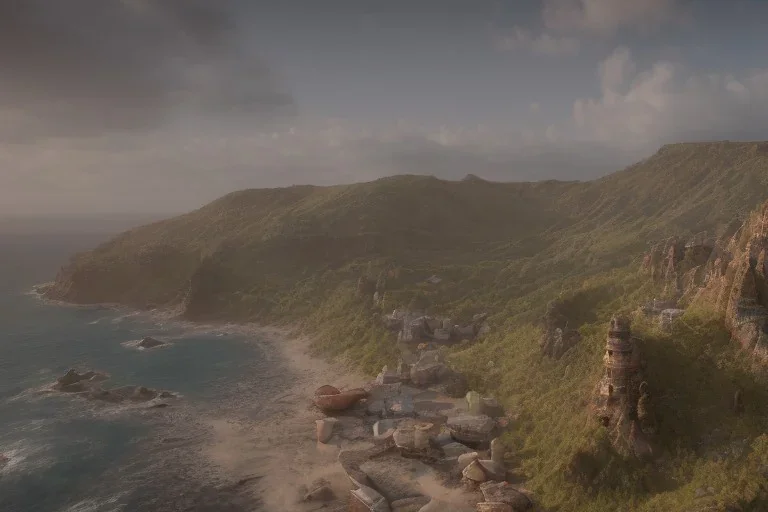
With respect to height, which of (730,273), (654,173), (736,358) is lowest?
(736,358)

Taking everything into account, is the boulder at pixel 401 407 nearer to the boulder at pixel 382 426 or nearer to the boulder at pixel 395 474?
the boulder at pixel 382 426

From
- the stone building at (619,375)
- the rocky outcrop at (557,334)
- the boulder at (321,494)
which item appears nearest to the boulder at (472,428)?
the rocky outcrop at (557,334)

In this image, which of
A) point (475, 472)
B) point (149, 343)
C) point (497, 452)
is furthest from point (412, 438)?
point (149, 343)

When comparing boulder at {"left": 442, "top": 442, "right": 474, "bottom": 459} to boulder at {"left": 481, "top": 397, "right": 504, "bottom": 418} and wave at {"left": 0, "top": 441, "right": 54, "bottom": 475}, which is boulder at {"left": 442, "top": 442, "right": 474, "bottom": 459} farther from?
wave at {"left": 0, "top": 441, "right": 54, "bottom": 475}

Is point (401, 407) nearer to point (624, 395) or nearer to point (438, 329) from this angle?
point (438, 329)

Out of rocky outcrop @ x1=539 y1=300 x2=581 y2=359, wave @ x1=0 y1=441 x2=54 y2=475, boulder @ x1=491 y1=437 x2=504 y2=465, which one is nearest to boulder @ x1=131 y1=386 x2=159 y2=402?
wave @ x1=0 y1=441 x2=54 y2=475

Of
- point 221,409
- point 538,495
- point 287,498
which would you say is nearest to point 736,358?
point 538,495

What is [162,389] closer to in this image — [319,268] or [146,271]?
[319,268]
